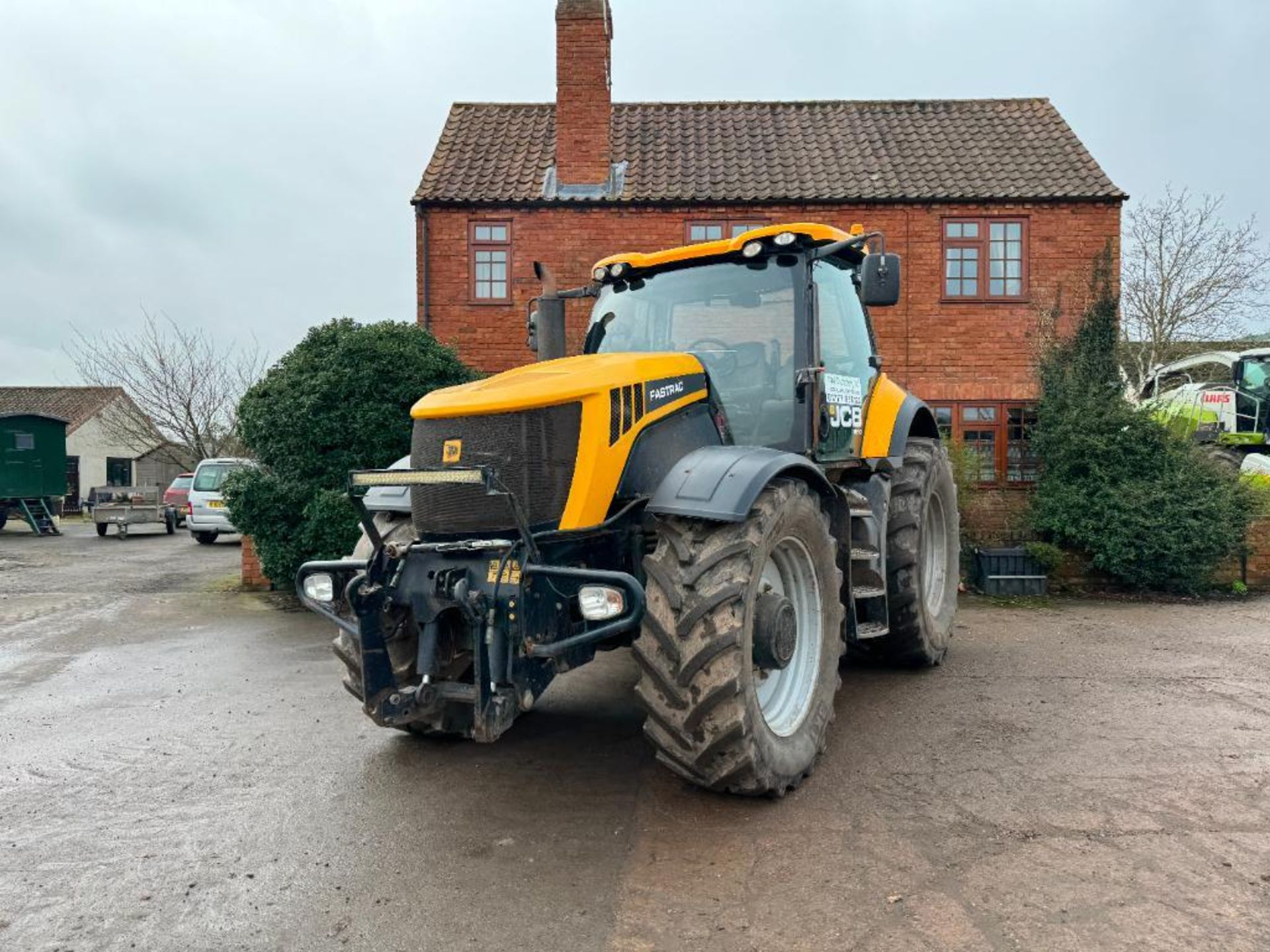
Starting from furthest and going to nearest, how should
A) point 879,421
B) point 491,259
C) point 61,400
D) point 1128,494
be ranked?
point 61,400 → point 491,259 → point 1128,494 → point 879,421

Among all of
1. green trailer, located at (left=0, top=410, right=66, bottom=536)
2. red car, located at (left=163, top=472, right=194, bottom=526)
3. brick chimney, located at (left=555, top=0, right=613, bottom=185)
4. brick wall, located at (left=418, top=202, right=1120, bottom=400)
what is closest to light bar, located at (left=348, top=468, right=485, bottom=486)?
brick wall, located at (left=418, top=202, right=1120, bottom=400)

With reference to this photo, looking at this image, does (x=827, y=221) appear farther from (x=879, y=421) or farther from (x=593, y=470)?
(x=593, y=470)

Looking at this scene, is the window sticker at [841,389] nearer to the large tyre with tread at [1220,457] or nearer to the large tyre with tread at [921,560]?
the large tyre with tread at [921,560]

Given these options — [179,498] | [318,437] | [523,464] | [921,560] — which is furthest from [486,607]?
[179,498]

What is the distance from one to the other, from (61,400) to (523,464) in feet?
155

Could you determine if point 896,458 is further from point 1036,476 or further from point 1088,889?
point 1036,476

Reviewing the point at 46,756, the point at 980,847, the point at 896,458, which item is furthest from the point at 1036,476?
the point at 46,756

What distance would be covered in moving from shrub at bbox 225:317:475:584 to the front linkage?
562 cm

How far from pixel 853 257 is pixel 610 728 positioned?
3.13m

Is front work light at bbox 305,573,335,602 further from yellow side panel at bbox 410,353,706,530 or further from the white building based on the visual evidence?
the white building

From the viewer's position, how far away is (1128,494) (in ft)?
33.5

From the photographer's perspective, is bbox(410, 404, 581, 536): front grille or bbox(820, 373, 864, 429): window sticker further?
bbox(820, 373, 864, 429): window sticker

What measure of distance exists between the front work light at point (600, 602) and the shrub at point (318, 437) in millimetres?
6171

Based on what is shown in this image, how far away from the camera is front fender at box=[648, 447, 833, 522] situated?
363cm
